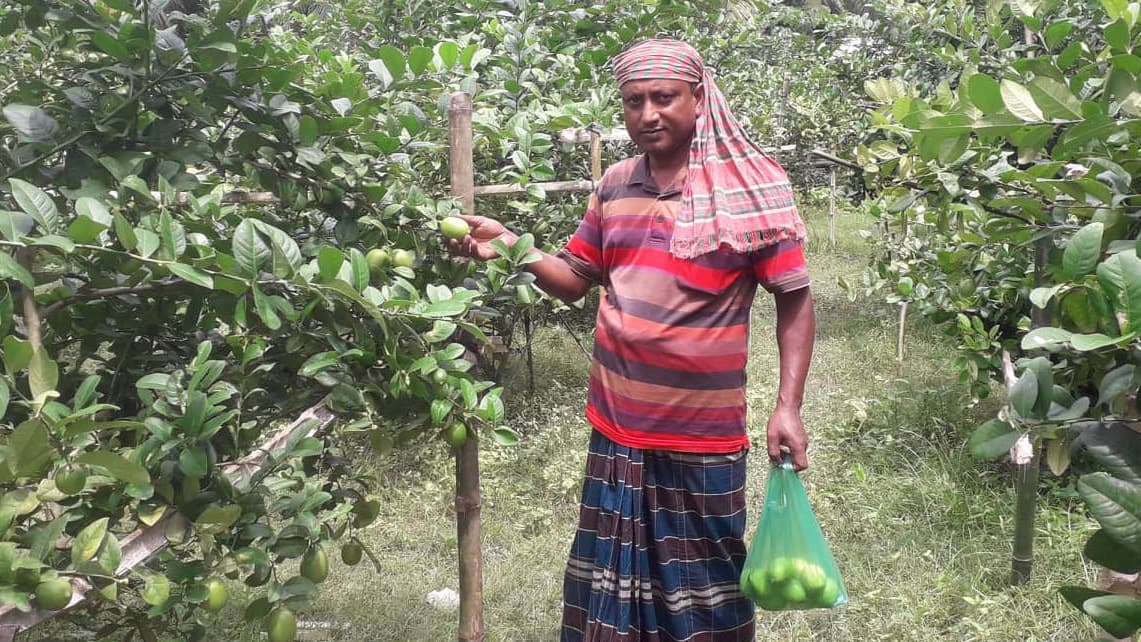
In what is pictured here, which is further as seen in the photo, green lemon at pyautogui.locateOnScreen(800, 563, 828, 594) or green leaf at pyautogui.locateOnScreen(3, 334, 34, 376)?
green lemon at pyautogui.locateOnScreen(800, 563, 828, 594)

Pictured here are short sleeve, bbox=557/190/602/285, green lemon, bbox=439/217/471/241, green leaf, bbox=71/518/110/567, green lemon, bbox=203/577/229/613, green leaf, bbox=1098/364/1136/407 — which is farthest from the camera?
short sleeve, bbox=557/190/602/285

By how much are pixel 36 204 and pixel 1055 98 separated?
4.13ft

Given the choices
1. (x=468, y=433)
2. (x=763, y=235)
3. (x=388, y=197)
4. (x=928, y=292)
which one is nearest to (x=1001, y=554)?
(x=928, y=292)

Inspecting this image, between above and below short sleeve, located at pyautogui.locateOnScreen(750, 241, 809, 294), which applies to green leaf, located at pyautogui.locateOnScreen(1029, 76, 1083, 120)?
above

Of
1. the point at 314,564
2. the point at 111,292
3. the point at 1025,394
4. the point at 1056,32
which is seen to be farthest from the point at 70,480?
the point at 1056,32

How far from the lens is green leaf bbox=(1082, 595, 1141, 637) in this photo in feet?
2.32

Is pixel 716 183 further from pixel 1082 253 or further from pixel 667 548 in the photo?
pixel 1082 253

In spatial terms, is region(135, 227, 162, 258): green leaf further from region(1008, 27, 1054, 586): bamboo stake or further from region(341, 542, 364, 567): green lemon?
Result: region(1008, 27, 1054, 586): bamboo stake

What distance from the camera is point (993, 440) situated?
877mm

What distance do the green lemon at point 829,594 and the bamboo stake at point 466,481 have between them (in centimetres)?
77

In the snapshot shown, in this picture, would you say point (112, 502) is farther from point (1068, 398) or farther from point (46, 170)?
point (1068, 398)

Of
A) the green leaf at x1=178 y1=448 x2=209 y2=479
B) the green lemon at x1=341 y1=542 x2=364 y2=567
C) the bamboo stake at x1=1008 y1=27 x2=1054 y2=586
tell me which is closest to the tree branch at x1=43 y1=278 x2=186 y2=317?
the green leaf at x1=178 y1=448 x2=209 y2=479

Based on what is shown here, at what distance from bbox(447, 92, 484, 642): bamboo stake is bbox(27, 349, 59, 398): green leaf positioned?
0.90 meters

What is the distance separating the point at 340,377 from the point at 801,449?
94 cm
